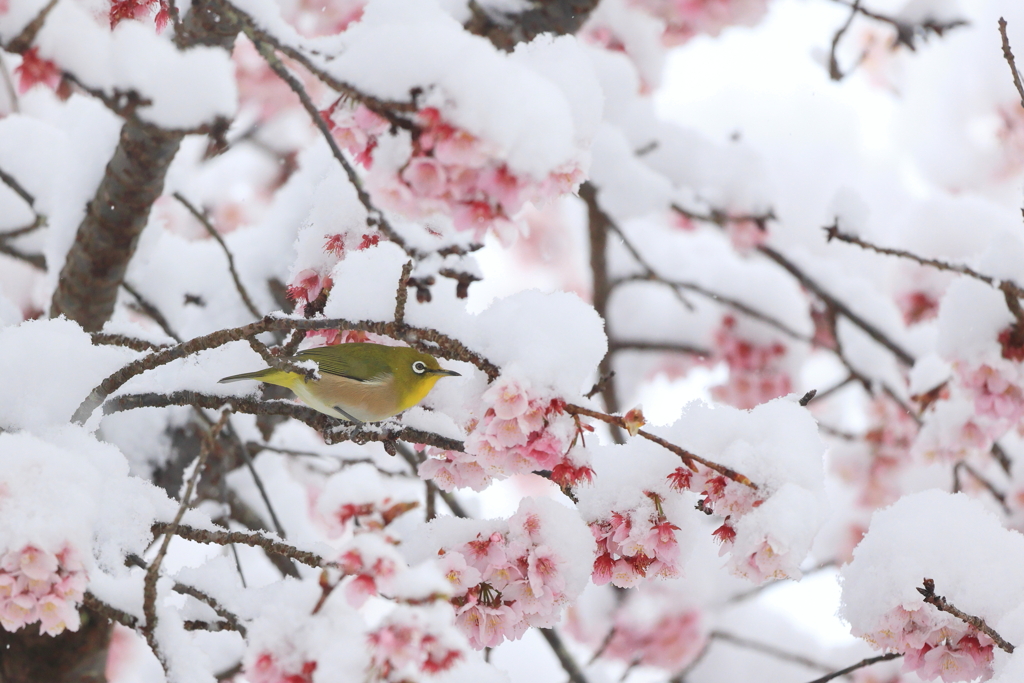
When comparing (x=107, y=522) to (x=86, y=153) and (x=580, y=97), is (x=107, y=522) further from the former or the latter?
(x=86, y=153)

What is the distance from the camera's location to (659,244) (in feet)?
15.1

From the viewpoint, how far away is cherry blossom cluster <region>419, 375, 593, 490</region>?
47.4 inches

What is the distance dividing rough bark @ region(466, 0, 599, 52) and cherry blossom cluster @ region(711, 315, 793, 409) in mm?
2001

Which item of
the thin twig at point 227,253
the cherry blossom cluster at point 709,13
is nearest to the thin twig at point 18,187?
the thin twig at point 227,253

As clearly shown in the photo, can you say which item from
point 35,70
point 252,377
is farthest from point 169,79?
point 35,70

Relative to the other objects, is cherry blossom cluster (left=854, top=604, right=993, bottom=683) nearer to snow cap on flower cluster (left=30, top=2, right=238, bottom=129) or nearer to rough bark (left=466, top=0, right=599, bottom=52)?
snow cap on flower cluster (left=30, top=2, right=238, bottom=129)

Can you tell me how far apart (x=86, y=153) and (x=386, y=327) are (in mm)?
1478

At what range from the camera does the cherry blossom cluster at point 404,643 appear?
0.89m

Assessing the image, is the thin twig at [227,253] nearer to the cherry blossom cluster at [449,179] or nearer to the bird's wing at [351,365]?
the bird's wing at [351,365]

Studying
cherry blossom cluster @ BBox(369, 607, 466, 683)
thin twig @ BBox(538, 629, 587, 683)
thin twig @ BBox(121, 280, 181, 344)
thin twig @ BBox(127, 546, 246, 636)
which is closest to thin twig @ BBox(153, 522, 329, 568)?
thin twig @ BBox(127, 546, 246, 636)

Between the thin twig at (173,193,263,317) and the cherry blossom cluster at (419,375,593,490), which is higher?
the thin twig at (173,193,263,317)

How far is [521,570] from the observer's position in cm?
134

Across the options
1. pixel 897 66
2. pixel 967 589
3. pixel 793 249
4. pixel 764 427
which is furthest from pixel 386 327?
pixel 897 66

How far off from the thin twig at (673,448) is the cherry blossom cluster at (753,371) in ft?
9.18
